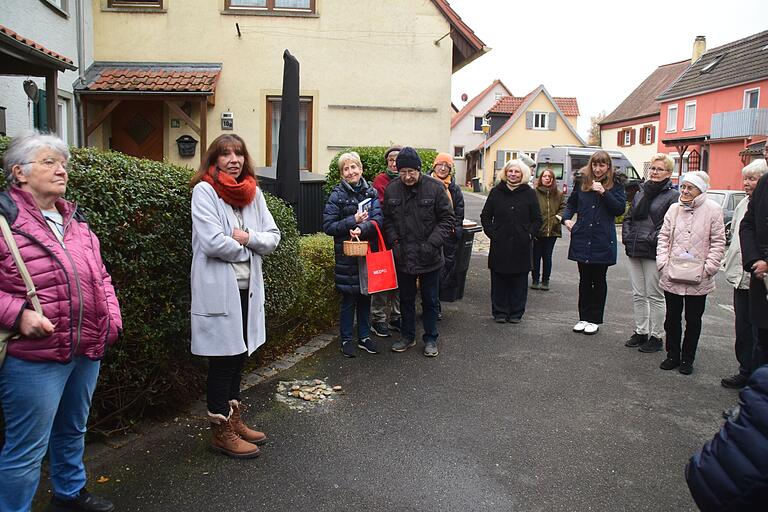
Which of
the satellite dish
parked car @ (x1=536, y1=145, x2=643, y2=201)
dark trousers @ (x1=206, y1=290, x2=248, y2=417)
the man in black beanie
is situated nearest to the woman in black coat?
the man in black beanie

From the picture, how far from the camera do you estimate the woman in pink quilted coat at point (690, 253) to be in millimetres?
5910

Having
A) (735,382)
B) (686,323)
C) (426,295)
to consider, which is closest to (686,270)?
(686,323)

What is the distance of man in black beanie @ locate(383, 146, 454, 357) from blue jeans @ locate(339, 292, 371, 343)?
1.47 feet

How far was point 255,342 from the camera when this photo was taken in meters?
4.01

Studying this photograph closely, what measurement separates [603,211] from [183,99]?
8.74 meters

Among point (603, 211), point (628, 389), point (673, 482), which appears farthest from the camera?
point (603, 211)

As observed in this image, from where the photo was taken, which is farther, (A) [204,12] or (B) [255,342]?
(A) [204,12]

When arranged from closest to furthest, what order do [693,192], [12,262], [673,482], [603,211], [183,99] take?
[12,262] → [673,482] → [693,192] → [603,211] → [183,99]

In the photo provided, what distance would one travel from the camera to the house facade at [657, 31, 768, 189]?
3391 cm

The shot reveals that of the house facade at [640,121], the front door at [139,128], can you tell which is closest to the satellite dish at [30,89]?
the front door at [139,128]

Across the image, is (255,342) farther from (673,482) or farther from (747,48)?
(747,48)

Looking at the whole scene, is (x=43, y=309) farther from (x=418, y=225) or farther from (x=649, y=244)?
(x=649, y=244)

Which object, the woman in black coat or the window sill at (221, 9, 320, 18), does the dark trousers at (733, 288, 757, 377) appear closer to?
the woman in black coat

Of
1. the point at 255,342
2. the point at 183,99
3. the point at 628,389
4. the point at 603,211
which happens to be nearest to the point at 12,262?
the point at 255,342
